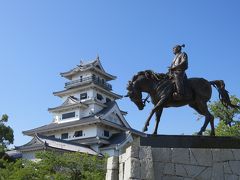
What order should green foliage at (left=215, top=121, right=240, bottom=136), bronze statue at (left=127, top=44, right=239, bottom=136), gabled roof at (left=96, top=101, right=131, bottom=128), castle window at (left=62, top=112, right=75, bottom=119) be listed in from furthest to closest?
1. castle window at (left=62, top=112, right=75, bottom=119)
2. gabled roof at (left=96, top=101, right=131, bottom=128)
3. green foliage at (left=215, top=121, right=240, bottom=136)
4. bronze statue at (left=127, top=44, right=239, bottom=136)

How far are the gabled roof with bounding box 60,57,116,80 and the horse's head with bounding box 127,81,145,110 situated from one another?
37157mm

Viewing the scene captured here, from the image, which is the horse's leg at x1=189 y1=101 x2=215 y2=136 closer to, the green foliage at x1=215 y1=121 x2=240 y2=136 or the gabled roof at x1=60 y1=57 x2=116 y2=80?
the green foliage at x1=215 y1=121 x2=240 y2=136

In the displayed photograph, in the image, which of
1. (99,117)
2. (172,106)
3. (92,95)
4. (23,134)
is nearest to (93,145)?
(99,117)

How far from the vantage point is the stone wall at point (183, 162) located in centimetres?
652

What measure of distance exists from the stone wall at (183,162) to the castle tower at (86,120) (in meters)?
27.1

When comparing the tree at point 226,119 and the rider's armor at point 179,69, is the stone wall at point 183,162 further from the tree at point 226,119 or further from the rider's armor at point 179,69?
the tree at point 226,119

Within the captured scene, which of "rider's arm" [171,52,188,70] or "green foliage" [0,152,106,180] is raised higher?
"rider's arm" [171,52,188,70]

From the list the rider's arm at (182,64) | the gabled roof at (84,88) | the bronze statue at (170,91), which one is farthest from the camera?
the gabled roof at (84,88)

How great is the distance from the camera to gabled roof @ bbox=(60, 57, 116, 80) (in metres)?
Result: 45.9

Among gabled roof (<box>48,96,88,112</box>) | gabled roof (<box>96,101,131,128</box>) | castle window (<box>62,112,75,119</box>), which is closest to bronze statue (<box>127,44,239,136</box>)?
gabled roof (<box>96,101,131,128</box>)

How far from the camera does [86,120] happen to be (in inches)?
1549

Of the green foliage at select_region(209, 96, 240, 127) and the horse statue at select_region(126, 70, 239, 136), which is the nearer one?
the horse statue at select_region(126, 70, 239, 136)

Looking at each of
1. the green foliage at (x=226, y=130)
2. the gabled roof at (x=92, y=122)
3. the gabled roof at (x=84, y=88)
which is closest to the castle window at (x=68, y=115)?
the gabled roof at (x=92, y=122)

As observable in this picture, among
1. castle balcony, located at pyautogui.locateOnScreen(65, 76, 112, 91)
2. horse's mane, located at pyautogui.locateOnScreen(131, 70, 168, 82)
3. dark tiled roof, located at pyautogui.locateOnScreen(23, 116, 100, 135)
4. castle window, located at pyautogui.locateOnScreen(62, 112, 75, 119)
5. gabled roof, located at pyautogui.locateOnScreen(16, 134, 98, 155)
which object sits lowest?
horse's mane, located at pyautogui.locateOnScreen(131, 70, 168, 82)
